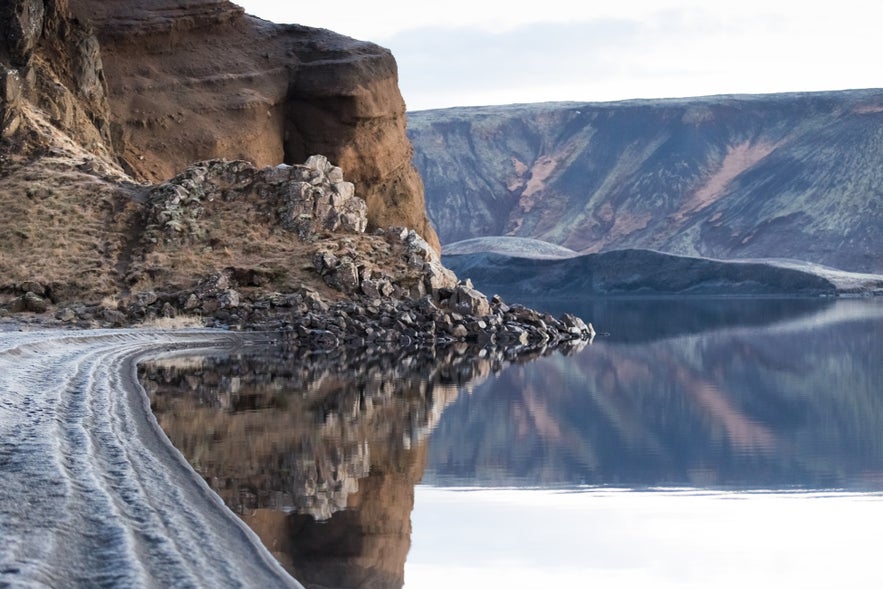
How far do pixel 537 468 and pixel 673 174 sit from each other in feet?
530

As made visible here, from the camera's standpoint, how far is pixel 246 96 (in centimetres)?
5188

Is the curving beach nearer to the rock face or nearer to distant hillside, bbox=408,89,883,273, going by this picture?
the rock face

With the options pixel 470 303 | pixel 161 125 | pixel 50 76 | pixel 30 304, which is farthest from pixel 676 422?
pixel 161 125

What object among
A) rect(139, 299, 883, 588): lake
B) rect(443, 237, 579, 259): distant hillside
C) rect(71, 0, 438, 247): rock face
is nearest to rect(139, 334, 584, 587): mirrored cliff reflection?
rect(139, 299, 883, 588): lake

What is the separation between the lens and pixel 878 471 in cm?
1288

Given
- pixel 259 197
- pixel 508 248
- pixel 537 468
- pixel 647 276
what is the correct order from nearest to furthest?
pixel 537 468, pixel 259 197, pixel 647 276, pixel 508 248

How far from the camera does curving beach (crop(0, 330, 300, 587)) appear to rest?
6.68 metres

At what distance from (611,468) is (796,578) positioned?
525cm

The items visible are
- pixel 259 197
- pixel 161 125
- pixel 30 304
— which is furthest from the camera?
pixel 161 125

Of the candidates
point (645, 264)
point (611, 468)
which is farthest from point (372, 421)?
point (645, 264)

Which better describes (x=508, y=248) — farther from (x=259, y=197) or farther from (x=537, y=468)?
(x=537, y=468)

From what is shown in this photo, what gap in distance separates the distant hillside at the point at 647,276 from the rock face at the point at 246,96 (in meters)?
59.5

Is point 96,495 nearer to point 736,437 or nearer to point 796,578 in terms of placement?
point 796,578

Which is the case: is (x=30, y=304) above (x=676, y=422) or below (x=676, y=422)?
above
